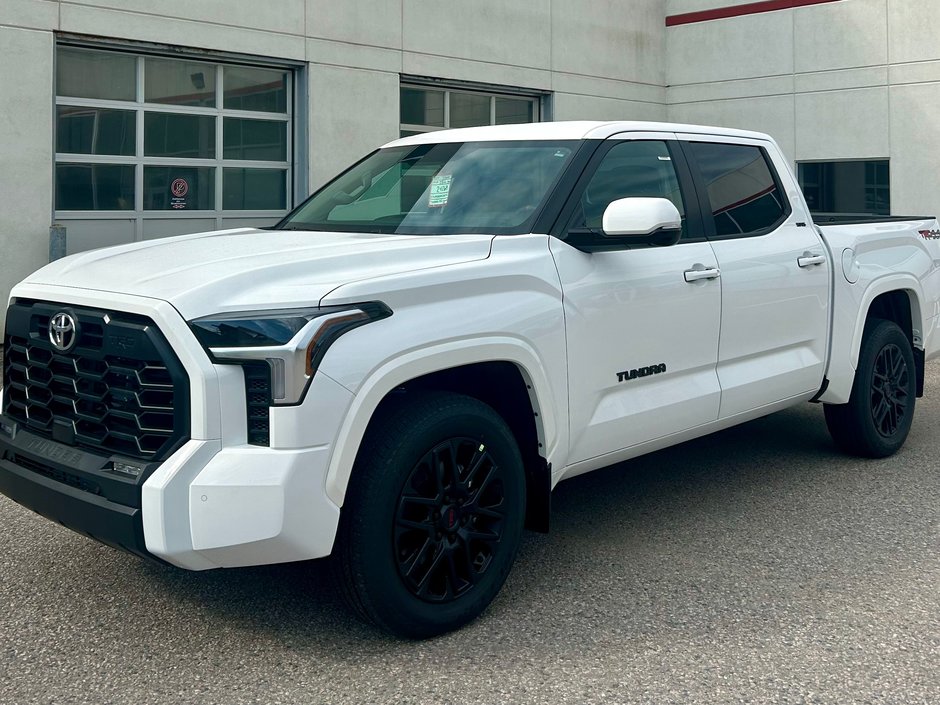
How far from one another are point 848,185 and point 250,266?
16.5 m

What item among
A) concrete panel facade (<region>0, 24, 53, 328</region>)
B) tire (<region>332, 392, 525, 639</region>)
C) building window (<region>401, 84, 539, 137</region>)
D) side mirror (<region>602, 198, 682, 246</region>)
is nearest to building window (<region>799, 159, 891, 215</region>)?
building window (<region>401, 84, 539, 137</region>)

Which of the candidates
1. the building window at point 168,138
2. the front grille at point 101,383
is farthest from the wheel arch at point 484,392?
the building window at point 168,138

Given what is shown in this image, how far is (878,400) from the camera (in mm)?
6320

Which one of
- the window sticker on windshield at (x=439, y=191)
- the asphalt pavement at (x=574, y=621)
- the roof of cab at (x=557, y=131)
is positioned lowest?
the asphalt pavement at (x=574, y=621)

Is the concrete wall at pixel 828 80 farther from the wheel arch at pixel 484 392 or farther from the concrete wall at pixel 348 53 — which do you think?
the wheel arch at pixel 484 392

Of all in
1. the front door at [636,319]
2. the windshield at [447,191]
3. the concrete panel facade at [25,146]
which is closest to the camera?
the front door at [636,319]

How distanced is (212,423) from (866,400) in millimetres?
4208

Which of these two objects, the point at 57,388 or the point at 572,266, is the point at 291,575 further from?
the point at 572,266

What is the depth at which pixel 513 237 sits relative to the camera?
4195 millimetres

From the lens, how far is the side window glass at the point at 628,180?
4562 millimetres

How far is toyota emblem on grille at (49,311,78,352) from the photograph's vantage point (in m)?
3.59

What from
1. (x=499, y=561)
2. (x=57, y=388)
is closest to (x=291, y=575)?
(x=499, y=561)

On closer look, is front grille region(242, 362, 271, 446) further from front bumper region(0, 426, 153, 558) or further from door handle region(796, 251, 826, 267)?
door handle region(796, 251, 826, 267)

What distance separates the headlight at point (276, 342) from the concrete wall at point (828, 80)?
15908 mm
